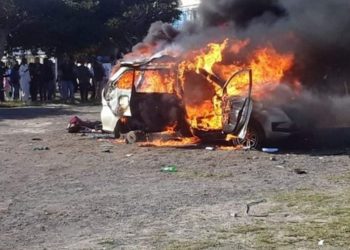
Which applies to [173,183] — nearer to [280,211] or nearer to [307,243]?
[280,211]

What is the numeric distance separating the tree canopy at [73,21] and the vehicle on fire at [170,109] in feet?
52.8

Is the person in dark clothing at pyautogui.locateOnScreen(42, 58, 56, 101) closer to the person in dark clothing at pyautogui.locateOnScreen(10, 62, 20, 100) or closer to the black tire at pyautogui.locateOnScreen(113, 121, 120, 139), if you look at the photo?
the person in dark clothing at pyautogui.locateOnScreen(10, 62, 20, 100)

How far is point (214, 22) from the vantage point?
43.4 feet

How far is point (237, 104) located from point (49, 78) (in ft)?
53.8

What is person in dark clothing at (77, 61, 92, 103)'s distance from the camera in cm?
2586

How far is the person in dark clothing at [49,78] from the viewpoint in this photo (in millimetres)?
26219

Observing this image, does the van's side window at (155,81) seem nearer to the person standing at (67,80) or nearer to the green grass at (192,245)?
the green grass at (192,245)

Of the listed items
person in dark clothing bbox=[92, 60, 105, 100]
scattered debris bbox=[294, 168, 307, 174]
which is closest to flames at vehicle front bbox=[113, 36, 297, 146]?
scattered debris bbox=[294, 168, 307, 174]

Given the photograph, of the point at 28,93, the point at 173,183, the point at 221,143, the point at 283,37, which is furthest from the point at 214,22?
the point at 28,93

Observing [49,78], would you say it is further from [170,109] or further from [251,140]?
[251,140]

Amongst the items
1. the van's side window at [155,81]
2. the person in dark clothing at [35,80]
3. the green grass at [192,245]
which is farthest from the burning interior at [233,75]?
the person in dark clothing at [35,80]

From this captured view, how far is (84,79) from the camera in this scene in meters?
26.1

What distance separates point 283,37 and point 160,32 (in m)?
3.43

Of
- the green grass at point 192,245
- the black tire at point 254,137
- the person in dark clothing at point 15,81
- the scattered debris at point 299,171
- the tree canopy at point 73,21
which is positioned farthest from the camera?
the tree canopy at point 73,21
